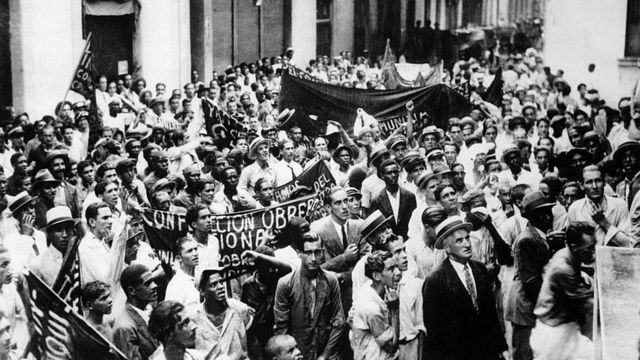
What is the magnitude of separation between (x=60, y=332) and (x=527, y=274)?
377 cm

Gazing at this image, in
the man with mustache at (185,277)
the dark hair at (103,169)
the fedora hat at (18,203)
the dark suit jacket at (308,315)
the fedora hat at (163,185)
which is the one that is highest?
the dark hair at (103,169)

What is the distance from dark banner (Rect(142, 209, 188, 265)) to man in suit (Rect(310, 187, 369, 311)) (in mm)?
1180

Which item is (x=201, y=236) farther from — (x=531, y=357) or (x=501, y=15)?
(x=501, y=15)

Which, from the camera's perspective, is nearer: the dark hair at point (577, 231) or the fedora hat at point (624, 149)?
the dark hair at point (577, 231)

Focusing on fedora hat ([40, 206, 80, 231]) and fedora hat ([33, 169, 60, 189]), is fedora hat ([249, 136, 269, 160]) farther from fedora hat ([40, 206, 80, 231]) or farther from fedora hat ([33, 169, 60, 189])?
fedora hat ([40, 206, 80, 231])

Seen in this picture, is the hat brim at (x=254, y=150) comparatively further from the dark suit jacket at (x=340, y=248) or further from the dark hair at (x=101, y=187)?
the dark suit jacket at (x=340, y=248)

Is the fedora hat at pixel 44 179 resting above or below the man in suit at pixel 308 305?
above

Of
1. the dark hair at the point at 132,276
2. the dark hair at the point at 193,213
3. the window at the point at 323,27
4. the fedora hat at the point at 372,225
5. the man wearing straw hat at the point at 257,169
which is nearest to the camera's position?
the dark hair at the point at 132,276

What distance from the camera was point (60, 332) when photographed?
5277 millimetres

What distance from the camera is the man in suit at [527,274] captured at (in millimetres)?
7332

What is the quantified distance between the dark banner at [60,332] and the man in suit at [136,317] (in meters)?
0.63

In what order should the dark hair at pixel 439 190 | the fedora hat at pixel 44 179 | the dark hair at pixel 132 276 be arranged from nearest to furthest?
the dark hair at pixel 132 276 < the dark hair at pixel 439 190 < the fedora hat at pixel 44 179

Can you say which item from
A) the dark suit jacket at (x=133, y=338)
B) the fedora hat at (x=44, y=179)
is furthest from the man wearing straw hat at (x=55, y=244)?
the fedora hat at (x=44, y=179)

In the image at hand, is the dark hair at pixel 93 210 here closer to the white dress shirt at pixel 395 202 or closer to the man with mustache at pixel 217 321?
the man with mustache at pixel 217 321
